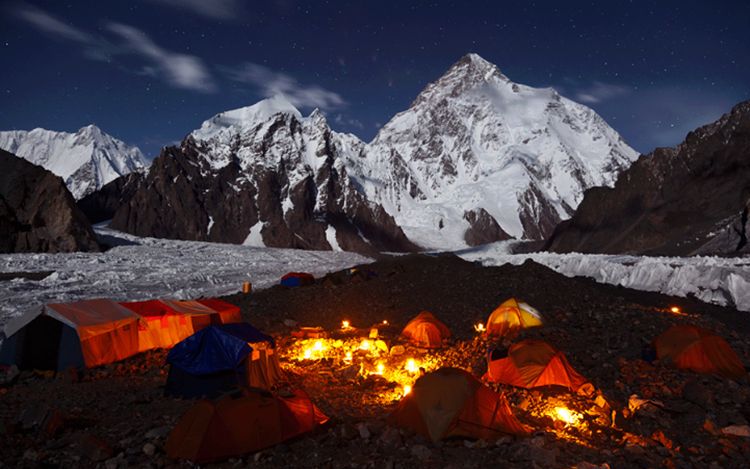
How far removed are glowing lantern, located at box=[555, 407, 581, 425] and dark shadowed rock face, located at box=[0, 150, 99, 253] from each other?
65.5 meters

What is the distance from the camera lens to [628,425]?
1038cm

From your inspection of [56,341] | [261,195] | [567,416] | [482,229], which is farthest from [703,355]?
[482,229]

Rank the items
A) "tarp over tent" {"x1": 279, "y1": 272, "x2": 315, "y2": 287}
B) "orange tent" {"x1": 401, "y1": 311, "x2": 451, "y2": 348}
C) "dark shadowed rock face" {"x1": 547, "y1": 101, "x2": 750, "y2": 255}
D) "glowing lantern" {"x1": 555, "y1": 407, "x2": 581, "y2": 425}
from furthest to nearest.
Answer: "dark shadowed rock face" {"x1": 547, "y1": 101, "x2": 750, "y2": 255} < "tarp over tent" {"x1": 279, "y1": 272, "x2": 315, "y2": 287} < "orange tent" {"x1": 401, "y1": 311, "x2": 451, "y2": 348} < "glowing lantern" {"x1": 555, "y1": 407, "x2": 581, "y2": 425}

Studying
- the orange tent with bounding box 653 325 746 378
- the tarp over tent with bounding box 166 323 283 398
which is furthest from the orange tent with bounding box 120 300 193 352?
the orange tent with bounding box 653 325 746 378

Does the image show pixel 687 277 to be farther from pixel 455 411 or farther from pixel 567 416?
pixel 455 411

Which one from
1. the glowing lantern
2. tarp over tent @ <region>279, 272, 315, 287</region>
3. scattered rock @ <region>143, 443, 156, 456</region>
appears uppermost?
tarp over tent @ <region>279, 272, 315, 287</region>

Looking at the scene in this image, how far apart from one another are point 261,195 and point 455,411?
140363 millimetres

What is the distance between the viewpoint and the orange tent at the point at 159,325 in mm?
16812

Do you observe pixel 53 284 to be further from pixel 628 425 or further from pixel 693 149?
Result: pixel 693 149

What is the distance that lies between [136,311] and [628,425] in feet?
50.8

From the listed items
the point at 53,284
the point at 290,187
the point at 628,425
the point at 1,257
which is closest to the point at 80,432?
the point at 628,425

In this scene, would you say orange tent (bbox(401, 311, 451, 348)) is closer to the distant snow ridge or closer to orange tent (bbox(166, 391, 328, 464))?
orange tent (bbox(166, 391, 328, 464))

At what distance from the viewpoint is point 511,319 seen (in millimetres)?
18578

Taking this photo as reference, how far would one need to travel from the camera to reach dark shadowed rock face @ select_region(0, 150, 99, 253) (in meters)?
59.3
